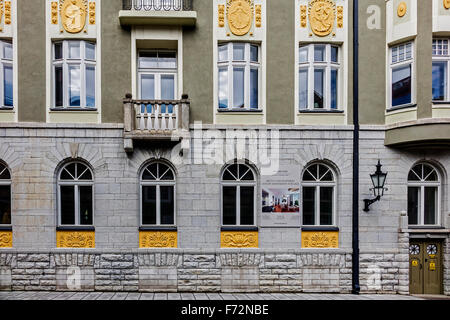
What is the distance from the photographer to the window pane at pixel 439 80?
428 inches

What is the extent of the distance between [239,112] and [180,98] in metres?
1.92

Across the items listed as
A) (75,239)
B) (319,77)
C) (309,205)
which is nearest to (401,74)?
(319,77)

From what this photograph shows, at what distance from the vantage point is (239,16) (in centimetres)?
1099

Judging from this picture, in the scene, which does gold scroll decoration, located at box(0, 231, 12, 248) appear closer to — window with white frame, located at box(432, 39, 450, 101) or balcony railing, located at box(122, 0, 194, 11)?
balcony railing, located at box(122, 0, 194, 11)

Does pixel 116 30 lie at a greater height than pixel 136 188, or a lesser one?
greater

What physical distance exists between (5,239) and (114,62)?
6.48m

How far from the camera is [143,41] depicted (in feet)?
36.1

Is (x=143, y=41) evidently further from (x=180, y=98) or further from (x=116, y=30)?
(x=180, y=98)

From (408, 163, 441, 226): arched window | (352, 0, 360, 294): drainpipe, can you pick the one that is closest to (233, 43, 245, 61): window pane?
(352, 0, 360, 294): drainpipe

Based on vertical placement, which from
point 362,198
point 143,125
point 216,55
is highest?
point 216,55

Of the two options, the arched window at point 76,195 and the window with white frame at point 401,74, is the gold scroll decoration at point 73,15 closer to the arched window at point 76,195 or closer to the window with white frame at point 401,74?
the arched window at point 76,195

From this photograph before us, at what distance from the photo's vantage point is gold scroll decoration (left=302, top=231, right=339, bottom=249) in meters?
11.0

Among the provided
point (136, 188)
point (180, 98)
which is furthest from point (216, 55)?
point (136, 188)

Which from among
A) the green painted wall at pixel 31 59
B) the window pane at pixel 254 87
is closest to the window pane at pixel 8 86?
the green painted wall at pixel 31 59
